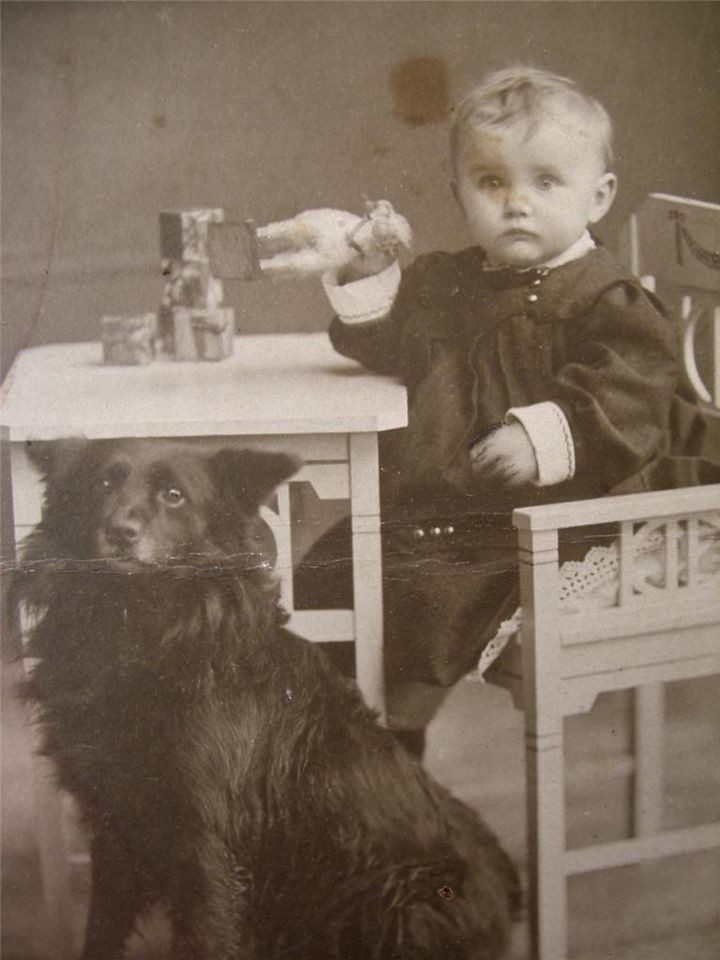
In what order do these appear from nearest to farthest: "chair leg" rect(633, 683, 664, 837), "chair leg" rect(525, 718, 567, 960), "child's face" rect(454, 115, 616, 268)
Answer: "child's face" rect(454, 115, 616, 268) → "chair leg" rect(525, 718, 567, 960) → "chair leg" rect(633, 683, 664, 837)

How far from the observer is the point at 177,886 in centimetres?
137

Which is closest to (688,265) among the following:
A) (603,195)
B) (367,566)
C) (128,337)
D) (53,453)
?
(603,195)

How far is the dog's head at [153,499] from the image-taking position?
4.26ft

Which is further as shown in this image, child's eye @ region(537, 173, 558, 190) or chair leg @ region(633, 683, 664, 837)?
chair leg @ region(633, 683, 664, 837)

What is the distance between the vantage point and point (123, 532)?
1314mm

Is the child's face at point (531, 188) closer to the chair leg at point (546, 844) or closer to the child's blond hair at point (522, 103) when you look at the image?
the child's blond hair at point (522, 103)

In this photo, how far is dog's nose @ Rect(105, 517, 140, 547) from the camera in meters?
1.31

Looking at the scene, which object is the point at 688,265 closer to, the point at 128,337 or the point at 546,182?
the point at 546,182

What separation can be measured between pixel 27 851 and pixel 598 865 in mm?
741

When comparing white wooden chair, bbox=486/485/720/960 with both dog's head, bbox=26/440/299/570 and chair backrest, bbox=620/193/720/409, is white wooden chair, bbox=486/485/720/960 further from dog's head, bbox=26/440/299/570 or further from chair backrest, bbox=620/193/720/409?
dog's head, bbox=26/440/299/570

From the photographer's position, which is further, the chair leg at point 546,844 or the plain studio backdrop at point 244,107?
the chair leg at point 546,844

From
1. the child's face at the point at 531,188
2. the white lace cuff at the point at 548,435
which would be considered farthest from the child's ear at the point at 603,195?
the white lace cuff at the point at 548,435

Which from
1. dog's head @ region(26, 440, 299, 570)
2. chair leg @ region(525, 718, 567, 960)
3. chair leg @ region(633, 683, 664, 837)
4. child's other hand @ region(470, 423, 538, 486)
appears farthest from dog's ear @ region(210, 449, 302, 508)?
chair leg @ region(633, 683, 664, 837)

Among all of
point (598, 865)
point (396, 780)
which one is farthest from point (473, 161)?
point (598, 865)
